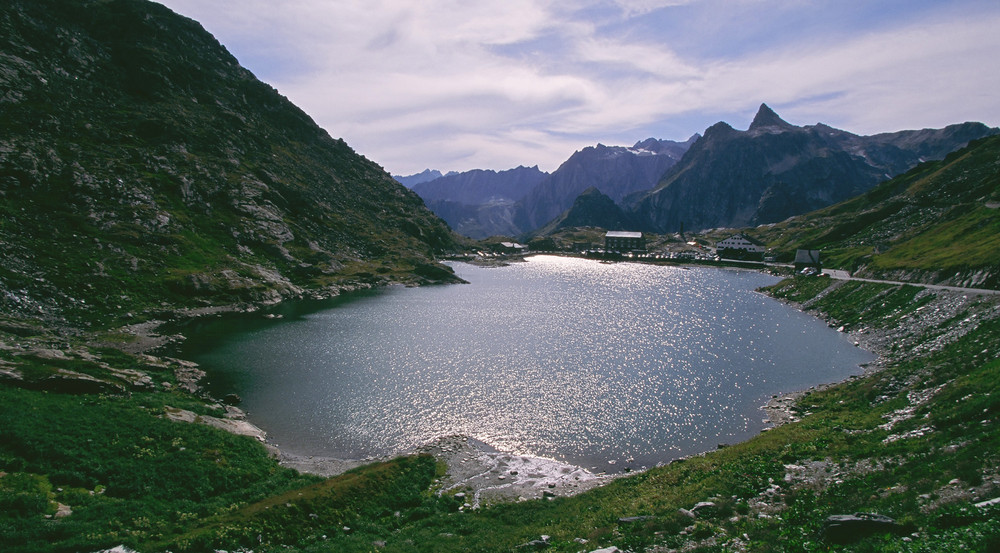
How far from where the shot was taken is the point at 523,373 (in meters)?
66.2

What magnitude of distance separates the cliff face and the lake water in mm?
19840

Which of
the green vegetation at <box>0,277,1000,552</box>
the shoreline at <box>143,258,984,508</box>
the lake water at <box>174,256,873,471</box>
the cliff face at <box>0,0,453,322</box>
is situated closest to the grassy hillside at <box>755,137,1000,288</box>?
the lake water at <box>174,256,873,471</box>

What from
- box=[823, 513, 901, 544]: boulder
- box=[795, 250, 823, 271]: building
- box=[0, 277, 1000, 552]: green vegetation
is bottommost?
box=[0, 277, 1000, 552]: green vegetation

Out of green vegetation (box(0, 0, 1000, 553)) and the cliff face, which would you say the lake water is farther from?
the cliff face

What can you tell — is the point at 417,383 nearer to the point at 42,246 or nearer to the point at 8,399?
the point at 8,399

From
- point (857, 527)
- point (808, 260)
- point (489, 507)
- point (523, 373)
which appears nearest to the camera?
point (857, 527)

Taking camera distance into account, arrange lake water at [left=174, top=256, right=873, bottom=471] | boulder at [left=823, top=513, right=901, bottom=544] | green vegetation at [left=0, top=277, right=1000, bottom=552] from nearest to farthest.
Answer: boulder at [left=823, top=513, right=901, bottom=544]
green vegetation at [left=0, top=277, right=1000, bottom=552]
lake water at [left=174, top=256, right=873, bottom=471]

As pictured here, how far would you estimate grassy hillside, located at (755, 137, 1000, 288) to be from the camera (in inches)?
3241

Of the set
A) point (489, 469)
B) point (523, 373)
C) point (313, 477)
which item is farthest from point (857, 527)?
point (523, 373)

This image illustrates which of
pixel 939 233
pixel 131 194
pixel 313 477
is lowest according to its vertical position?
pixel 313 477

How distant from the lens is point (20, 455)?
27906mm

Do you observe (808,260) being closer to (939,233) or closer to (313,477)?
(939,233)

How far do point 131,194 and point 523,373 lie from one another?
11568cm

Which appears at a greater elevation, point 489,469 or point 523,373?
point 523,373
